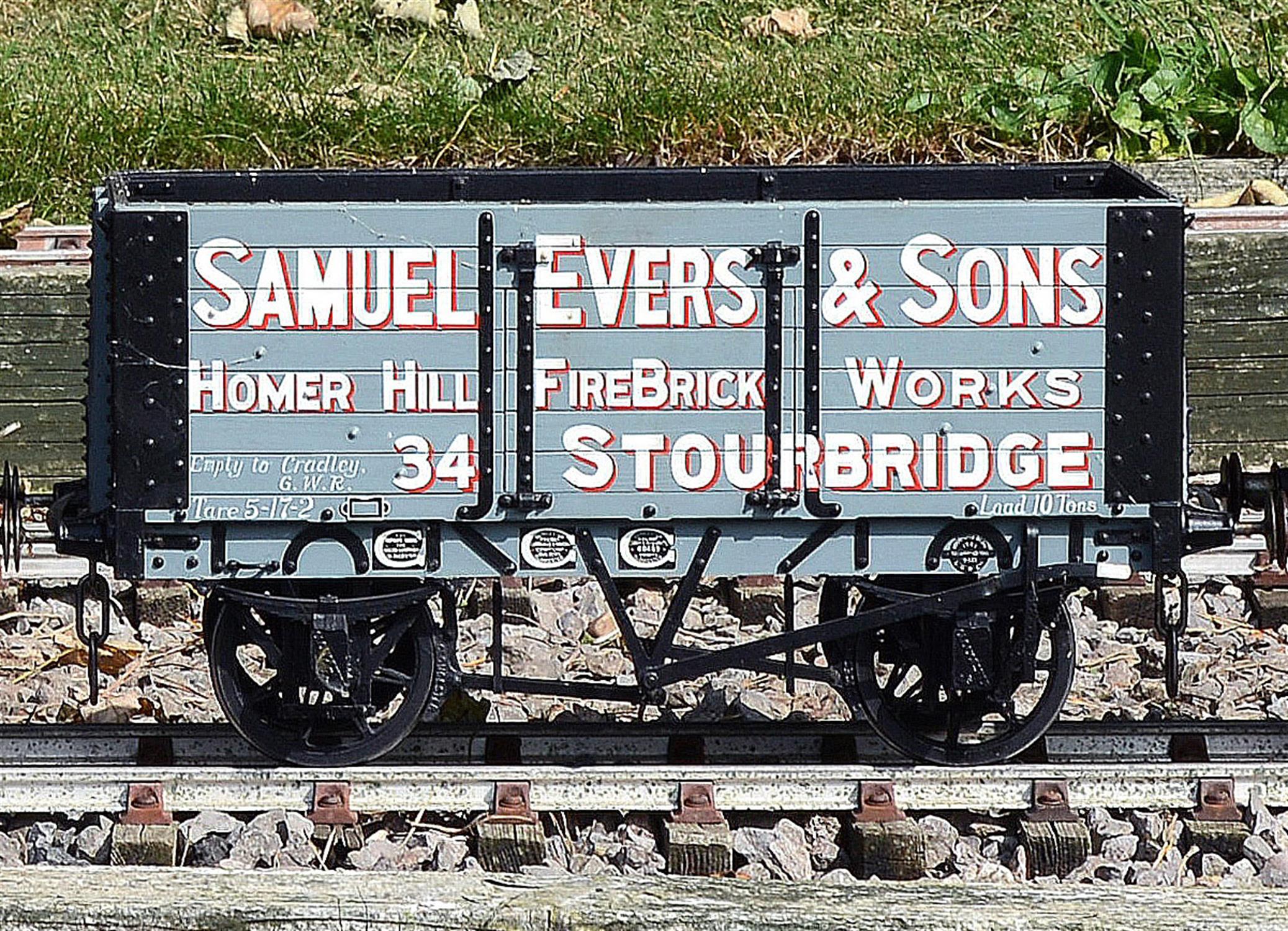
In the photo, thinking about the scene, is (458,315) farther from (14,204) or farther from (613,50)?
(613,50)

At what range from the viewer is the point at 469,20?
1460cm

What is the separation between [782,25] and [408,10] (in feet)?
9.75

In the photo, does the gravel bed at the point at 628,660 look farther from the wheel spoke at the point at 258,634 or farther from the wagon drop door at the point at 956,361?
the wagon drop door at the point at 956,361

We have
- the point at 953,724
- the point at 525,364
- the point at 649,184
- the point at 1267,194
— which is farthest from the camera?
the point at 1267,194

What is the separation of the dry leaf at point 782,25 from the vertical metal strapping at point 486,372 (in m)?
8.52

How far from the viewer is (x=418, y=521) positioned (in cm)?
649

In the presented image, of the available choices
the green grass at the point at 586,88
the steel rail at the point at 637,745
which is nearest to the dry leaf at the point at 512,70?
the green grass at the point at 586,88

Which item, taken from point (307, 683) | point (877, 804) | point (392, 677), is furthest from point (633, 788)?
point (307, 683)

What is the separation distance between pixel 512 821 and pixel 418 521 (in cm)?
114

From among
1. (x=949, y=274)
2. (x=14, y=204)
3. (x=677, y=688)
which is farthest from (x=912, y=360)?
(x=14, y=204)

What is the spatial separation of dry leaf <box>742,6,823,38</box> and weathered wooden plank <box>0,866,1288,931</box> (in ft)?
38.8

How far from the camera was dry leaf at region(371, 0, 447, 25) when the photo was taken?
1459cm

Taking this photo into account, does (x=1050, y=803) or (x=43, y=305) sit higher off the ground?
(x=43, y=305)

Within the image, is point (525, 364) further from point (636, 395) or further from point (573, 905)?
point (573, 905)
